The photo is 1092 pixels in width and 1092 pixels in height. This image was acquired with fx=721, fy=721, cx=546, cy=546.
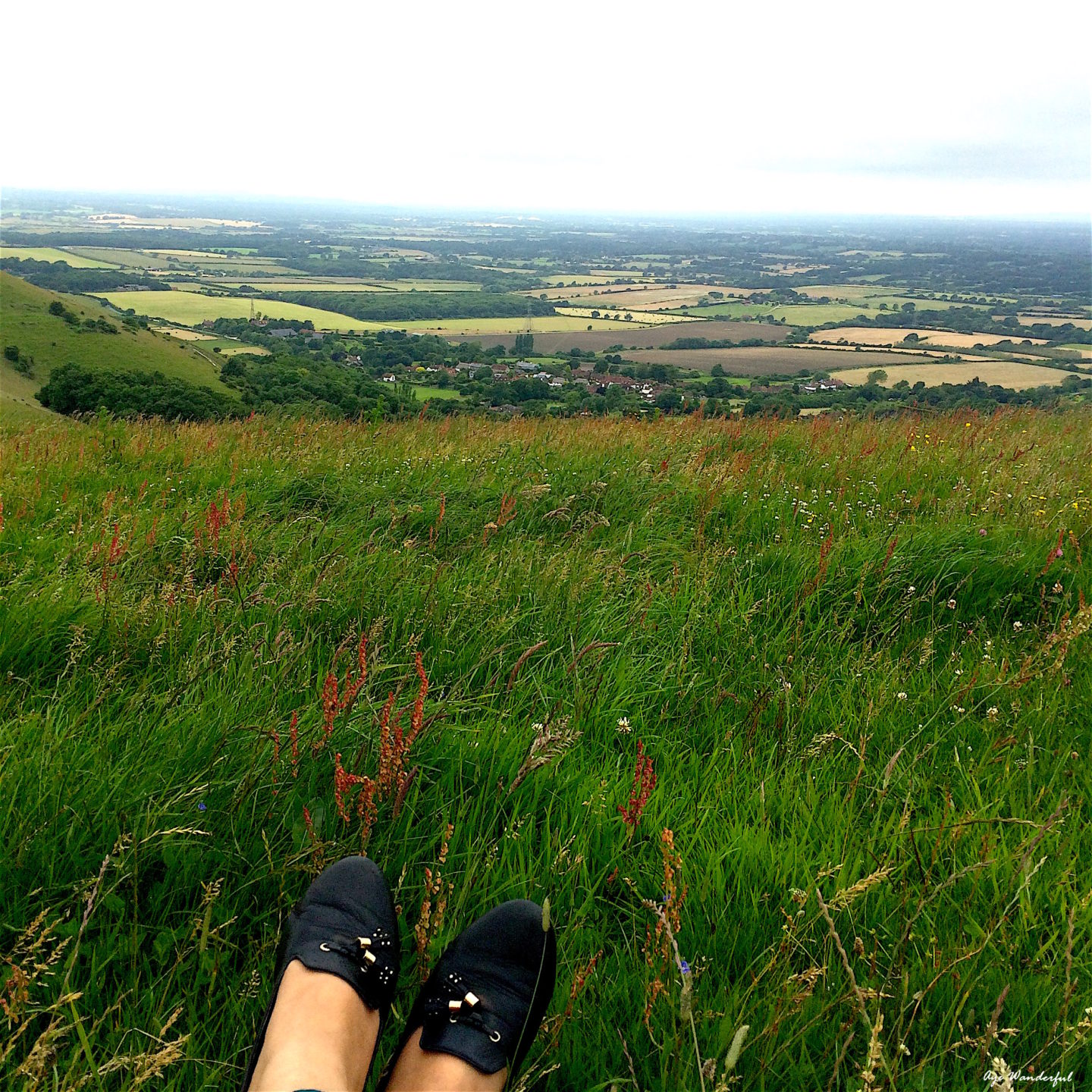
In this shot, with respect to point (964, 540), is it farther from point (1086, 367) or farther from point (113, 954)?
Result: point (1086, 367)

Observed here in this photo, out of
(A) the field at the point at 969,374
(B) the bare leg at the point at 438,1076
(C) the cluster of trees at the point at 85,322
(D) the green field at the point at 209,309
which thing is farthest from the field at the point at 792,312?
(B) the bare leg at the point at 438,1076

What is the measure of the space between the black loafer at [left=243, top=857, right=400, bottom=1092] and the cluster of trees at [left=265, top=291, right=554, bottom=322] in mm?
52275

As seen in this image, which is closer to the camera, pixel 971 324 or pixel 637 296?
pixel 971 324

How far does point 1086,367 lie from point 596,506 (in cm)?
2312

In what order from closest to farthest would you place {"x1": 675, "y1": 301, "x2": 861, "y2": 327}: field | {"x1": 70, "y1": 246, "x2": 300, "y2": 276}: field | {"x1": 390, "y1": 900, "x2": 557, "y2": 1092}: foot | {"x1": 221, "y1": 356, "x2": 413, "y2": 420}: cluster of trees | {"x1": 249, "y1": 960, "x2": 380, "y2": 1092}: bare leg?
{"x1": 249, "y1": 960, "x2": 380, "y2": 1092}: bare leg < {"x1": 390, "y1": 900, "x2": 557, "y2": 1092}: foot < {"x1": 221, "y1": 356, "x2": 413, "y2": 420}: cluster of trees < {"x1": 675, "y1": 301, "x2": 861, "y2": 327}: field < {"x1": 70, "y1": 246, "x2": 300, "y2": 276}: field

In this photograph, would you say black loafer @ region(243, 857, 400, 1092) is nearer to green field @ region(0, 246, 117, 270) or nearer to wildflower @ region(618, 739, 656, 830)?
wildflower @ region(618, 739, 656, 830)

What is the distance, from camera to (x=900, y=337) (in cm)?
3450

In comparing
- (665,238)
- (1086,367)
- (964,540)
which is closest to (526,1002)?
(964,540)

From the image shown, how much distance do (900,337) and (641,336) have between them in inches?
514

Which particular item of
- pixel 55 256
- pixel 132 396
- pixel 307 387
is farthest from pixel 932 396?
pixel 55 256

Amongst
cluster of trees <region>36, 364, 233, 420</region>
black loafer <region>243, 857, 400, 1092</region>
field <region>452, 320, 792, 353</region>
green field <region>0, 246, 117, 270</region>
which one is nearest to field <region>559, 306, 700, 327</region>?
field <region>452, 320, 792, 353</region>

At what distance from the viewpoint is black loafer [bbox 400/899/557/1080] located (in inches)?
59.3

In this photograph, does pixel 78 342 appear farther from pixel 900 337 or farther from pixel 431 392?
pixel 900 337

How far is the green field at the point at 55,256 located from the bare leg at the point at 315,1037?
76.4m
